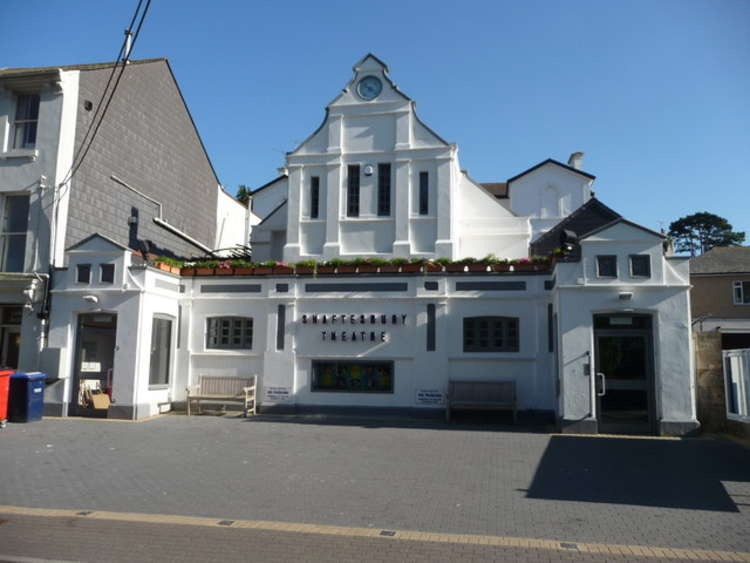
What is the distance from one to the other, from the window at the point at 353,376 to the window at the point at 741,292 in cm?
3314

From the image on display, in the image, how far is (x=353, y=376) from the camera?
1719cm

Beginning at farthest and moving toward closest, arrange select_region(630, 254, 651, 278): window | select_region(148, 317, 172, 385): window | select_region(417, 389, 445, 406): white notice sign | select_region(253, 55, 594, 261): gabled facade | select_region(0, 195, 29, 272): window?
select_region(253, 55, 594, 261): gabled facade → select_region(0, 195, 29, 272): window → select_region(148, 317, 172, 385): window → select_region(417, 389, 445, 406): white notice sign → select_region(630, 254, 651, 278): window

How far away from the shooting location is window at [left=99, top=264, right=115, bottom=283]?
16.5 metres

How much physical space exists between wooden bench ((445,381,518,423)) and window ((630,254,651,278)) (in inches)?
164

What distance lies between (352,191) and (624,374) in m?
10.6

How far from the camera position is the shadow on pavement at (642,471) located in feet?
27.6

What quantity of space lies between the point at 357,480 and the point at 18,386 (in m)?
10.4

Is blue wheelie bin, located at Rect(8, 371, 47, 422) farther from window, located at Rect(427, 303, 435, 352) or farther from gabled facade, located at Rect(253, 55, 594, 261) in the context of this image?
window, located at Rect(427, 303, 435, 352)

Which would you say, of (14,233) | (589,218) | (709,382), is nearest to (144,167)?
(14,233)

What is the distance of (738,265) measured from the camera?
40688 mm

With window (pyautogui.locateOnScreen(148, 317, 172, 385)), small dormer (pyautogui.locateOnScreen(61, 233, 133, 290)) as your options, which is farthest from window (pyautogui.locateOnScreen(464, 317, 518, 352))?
small dormer (pyautogui.locateOnScreen(61, 233, 133, 290))

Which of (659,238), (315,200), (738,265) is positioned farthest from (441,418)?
(738,265)

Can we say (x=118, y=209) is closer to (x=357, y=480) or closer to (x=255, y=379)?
(x=255, y=379)

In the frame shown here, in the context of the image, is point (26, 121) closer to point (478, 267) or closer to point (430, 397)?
point (478, 267)
